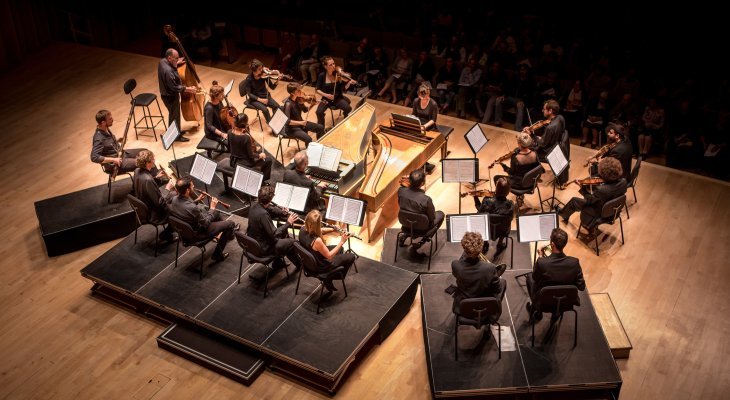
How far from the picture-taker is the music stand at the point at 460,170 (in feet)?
24.0

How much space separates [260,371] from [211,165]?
101 inches

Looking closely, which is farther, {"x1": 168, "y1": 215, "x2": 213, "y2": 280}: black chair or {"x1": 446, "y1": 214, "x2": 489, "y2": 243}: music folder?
{"x1": 168, "y1": 215, "x2": 213, "y2": 280}: black chair

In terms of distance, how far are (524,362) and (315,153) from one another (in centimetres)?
349

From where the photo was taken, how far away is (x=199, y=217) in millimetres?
6812

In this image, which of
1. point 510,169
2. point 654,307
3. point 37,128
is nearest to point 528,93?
point 510,169

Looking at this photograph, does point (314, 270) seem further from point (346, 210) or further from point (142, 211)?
point (142, 211)

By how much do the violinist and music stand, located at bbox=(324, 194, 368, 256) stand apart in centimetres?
273

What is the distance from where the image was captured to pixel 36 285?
24.1ft

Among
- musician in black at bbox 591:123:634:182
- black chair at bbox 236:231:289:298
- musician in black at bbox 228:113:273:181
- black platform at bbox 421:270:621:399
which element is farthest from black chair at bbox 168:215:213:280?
musician in black at bbox 591:123:634:182

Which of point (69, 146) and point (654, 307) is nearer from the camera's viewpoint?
point (654, 307)

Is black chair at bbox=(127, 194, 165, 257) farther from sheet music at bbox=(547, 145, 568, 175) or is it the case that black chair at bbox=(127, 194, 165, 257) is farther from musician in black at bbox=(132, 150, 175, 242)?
sheet music at bbox=(547, 145, 568, 175)

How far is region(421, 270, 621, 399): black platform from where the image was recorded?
571cm

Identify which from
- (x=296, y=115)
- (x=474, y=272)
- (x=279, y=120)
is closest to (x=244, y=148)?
(x=279, y=120)

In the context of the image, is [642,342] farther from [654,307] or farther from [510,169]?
[510,169]
